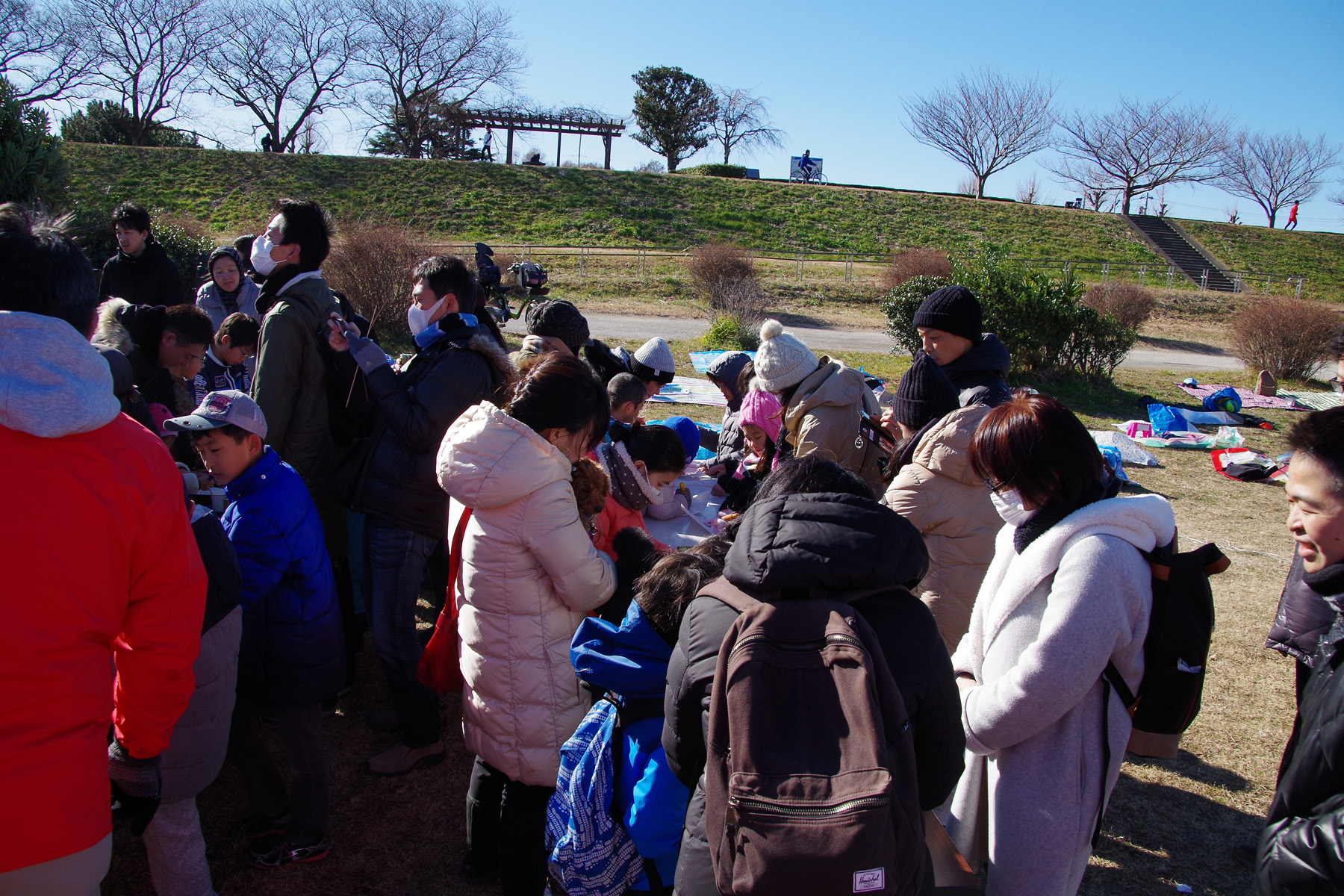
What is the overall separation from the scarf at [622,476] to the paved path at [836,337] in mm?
10767

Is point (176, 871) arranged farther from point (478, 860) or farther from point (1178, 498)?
point (1178, 498)

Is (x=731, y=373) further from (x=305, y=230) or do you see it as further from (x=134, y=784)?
(x=134, y=784)

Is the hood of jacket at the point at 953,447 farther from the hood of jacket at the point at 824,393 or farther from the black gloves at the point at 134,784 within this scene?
the black gloves at the point at 134,784

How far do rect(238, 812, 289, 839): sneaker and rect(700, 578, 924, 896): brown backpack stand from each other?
6.36 ft

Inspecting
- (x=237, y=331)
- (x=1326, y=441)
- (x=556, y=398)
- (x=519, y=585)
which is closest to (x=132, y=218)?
(x=237, y=331)

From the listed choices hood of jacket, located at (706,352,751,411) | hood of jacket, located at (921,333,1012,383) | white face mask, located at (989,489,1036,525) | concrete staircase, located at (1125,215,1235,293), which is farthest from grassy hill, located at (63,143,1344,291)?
white face mask, located at (989,489,1036,525)

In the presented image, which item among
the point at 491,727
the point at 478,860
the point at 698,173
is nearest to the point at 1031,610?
the point at 491,727

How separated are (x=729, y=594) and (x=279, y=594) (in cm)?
165

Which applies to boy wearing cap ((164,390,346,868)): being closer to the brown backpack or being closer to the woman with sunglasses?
the brown backpack

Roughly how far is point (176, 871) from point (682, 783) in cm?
149

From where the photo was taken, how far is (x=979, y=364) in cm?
349

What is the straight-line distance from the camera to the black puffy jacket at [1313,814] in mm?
1373

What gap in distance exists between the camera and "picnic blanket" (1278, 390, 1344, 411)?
1179 cm

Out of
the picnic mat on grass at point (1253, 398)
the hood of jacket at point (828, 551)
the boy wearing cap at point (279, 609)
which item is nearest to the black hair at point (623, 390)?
the boy wearing cap at point (279, 609)
